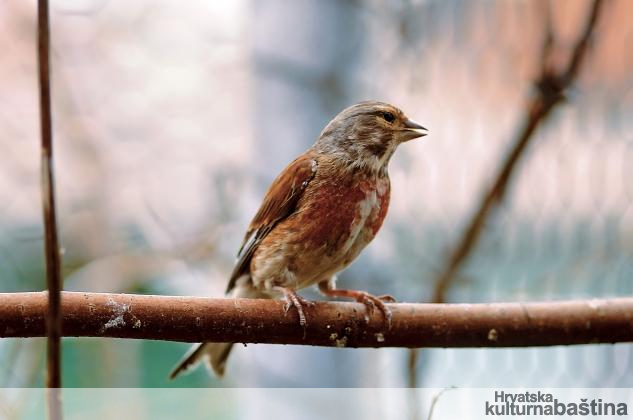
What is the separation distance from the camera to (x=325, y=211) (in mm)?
1601

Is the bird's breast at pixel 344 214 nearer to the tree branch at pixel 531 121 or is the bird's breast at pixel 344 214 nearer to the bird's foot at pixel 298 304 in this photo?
the bird's foot at pixel 298 304

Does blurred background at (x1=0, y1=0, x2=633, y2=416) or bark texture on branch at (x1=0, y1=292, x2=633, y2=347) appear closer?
bark texture on branch at (x1=0, y1=292, x2=633, y2=347)

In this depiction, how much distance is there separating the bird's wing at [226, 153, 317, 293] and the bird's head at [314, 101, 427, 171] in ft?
0.25

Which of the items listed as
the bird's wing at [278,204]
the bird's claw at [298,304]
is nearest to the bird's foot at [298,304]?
the bird's claw at [298,304]

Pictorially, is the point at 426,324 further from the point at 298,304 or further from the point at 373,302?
the point at 298,304

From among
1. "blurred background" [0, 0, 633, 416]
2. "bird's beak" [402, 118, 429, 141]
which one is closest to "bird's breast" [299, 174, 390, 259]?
"bird's beak" [402, 118, 429, 141]

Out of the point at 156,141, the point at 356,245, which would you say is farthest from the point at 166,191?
the point at 356,245

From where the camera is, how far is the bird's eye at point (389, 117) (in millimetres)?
1659

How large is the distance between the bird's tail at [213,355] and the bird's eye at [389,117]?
1.63ft

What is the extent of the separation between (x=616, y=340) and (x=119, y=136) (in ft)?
5.40

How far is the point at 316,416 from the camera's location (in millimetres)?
2121

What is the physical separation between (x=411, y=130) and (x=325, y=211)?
0.86ft

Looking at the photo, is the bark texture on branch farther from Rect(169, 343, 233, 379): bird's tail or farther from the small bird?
Rect(169, 343, 233, 379): bird's tail

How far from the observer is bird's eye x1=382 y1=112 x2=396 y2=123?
5.44ft
